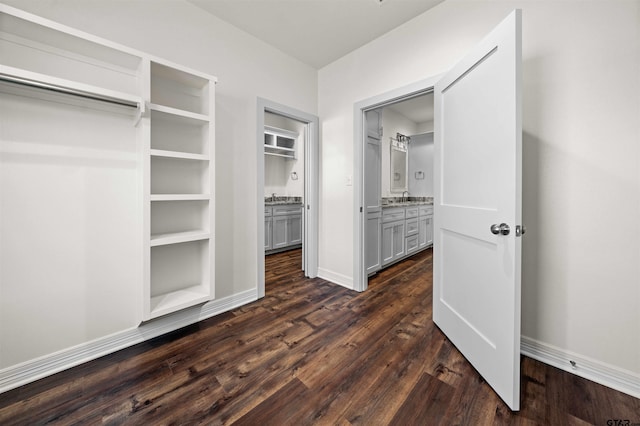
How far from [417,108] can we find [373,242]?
2.88 meters

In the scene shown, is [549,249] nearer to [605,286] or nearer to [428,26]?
[605,286]

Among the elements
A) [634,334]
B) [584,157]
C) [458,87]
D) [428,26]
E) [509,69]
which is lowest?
[634,334]

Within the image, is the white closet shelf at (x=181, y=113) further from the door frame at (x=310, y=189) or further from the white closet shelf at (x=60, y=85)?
the door frame at (x=310, y=189)

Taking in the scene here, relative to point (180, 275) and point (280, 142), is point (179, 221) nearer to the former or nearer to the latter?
point (180, 275)

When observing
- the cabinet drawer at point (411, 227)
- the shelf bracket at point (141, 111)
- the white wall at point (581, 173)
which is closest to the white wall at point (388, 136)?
the cabinet drawer at point (411, 227)

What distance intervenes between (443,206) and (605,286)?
936 mm

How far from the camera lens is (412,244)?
4035 mm

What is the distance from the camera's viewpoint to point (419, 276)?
3.14 metres

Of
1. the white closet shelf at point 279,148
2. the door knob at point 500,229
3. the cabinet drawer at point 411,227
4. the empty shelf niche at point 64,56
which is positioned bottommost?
the cabinet drawer at point 411,227

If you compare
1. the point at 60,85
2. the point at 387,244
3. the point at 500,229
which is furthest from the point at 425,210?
the point at 60,85

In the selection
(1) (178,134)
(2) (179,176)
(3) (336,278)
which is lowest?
(3) (336,278)

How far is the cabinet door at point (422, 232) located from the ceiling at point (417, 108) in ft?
6.52

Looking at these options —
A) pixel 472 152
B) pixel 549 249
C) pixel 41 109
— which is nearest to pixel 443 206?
pixel 472 152

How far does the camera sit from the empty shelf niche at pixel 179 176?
1.79 metres
